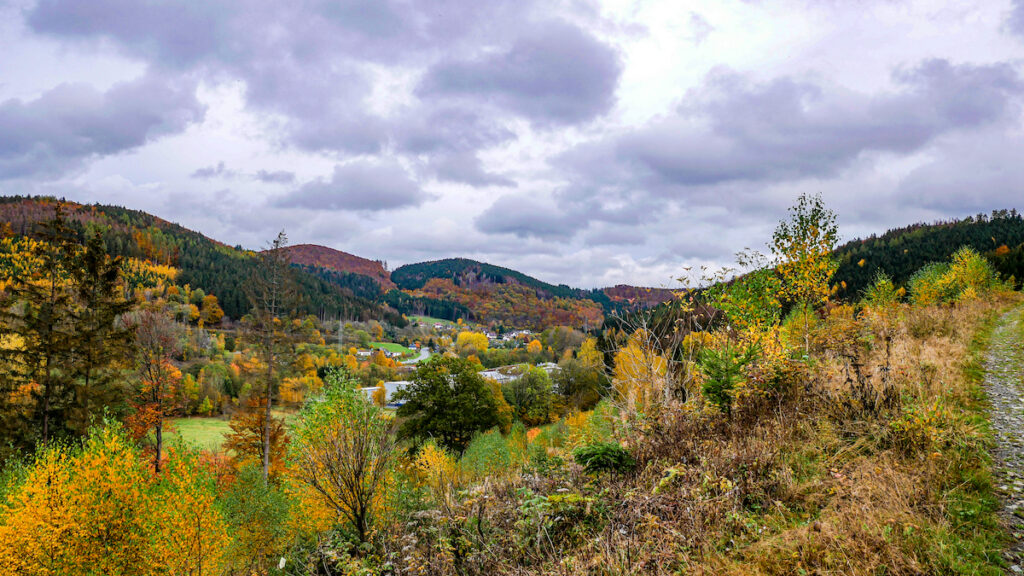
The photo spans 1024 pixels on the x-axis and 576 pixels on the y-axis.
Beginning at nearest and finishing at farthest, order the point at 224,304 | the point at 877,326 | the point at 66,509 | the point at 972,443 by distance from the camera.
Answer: the point at 972,443
the point at 877,326
the point at 66,509
the point at 224,304

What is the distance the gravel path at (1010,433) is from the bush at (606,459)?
398 centimetres

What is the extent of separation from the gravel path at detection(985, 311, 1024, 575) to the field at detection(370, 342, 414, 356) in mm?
117750

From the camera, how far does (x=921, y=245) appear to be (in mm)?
94188

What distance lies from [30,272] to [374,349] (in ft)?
332

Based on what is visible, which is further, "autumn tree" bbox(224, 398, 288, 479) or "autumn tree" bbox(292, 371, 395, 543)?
"autumn tree" bbox(224, 398, 288, 479)

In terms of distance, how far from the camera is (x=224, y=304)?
111750mm

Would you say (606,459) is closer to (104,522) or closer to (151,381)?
(104,522)

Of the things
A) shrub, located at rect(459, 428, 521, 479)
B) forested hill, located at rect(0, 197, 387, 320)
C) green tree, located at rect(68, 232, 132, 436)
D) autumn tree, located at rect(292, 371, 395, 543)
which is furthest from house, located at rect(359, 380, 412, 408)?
forested hill, located at rect(0, 197, 387, 320)

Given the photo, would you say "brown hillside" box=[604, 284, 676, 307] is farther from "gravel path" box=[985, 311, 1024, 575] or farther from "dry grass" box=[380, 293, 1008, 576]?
"gravel path" box=[985, 311, 1024, 575]

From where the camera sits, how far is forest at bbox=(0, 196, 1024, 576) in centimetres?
450

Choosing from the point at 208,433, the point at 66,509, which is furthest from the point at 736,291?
the point at 208,433

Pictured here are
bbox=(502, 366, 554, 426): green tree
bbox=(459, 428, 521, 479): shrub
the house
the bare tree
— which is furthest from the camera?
bbox=(502, 366, 554, 426): green tree

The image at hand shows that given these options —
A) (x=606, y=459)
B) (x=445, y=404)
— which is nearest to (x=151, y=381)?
(x=445, y=404)

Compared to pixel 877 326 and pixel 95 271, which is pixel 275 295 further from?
pixel 877 326
